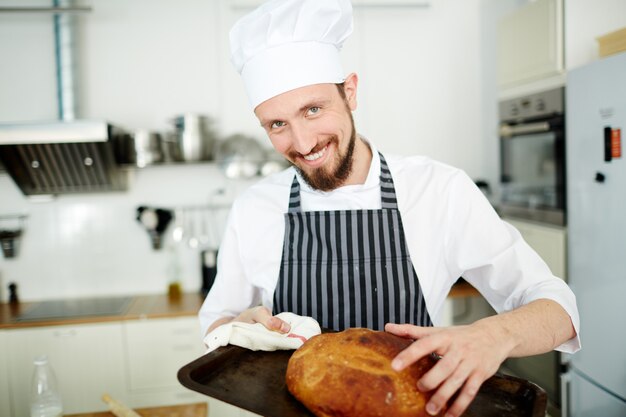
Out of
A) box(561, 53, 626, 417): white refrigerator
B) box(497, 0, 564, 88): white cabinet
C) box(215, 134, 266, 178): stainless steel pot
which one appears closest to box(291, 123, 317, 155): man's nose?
box(561, 53, 626, 417): white refrigerator

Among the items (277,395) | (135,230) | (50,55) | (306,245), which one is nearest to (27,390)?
(135,230)

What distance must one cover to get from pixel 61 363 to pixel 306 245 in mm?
2245

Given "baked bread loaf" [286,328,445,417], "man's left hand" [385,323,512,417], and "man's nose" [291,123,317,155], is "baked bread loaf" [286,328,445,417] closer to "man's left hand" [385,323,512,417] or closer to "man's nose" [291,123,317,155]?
"man's left hand" [385,323,512,417]

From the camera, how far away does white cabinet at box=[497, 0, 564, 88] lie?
106 inches

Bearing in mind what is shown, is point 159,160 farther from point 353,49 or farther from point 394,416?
point 394,416

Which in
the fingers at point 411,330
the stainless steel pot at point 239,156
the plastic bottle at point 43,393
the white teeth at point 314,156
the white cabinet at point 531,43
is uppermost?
the white cabinet at point 531,43

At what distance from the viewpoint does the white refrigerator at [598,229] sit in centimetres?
229

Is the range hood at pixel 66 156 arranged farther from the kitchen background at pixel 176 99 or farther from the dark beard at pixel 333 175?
the dark beard at pixel 333 175

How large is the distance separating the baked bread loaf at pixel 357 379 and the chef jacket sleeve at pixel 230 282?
70 cm

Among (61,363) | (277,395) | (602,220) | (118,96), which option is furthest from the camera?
(118,96)

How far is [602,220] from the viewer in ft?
7.84

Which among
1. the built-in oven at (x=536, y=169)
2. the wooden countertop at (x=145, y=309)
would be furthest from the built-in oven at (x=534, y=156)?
the wooden countertop at (x=145, y=309)

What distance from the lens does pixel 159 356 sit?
298cm

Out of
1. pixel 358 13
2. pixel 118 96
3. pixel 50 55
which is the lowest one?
pixel 118 96
